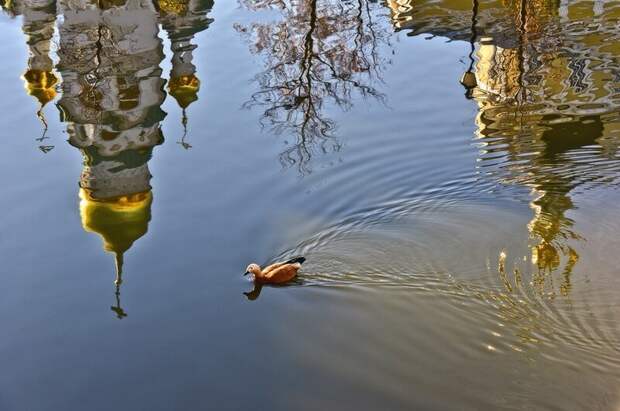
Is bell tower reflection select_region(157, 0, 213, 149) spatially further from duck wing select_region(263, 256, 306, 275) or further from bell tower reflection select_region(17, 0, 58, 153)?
duck wing select_region(263, 256, 306, 275)

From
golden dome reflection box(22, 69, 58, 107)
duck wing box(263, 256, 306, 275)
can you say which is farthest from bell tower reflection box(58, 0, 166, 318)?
duck wing box(263, 256, 306, 275)

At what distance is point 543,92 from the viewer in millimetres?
14719

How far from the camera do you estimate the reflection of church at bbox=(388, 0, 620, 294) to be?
11312 millimetres

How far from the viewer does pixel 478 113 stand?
554 inches

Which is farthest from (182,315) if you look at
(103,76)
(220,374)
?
(103,76)

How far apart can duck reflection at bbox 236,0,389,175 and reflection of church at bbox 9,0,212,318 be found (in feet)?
5.02

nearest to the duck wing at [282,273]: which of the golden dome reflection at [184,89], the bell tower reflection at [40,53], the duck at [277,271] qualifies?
the duck at [277,271]

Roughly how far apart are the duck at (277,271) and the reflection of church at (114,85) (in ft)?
5.22

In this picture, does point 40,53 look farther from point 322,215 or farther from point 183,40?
point 322,215

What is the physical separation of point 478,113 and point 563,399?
6913mm

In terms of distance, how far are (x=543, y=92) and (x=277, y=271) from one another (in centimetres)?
688

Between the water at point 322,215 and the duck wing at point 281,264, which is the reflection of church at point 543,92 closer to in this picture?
the water at point 322,215

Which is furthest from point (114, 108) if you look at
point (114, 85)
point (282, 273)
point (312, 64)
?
point (282, 273)

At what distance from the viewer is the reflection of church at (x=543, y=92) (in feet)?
37.1
